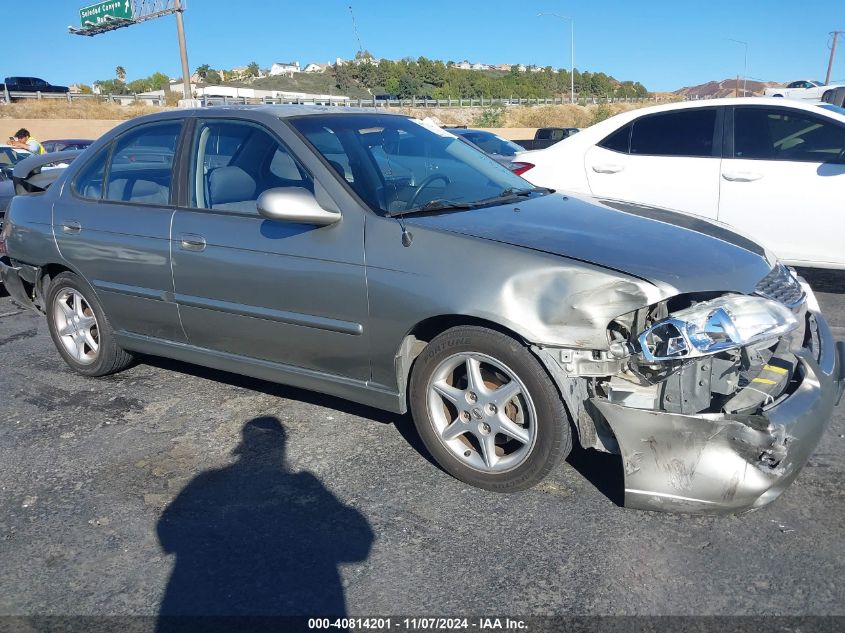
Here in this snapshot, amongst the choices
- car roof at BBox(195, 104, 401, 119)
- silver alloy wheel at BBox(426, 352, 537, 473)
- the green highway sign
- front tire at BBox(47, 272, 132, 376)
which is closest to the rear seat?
car roof at BBox(195, 104, 401, 119)

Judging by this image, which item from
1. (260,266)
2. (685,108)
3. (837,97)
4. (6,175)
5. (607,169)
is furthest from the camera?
(837,97)

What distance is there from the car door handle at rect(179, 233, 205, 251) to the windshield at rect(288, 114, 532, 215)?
78cm

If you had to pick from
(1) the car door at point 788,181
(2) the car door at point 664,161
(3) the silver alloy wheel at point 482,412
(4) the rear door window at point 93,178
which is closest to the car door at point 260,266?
(3) the silver alloy wheel at point 482,412

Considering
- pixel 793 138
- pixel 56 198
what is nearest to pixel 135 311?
pixel 56 198

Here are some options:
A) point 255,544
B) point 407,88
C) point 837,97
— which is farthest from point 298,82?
point 255,544

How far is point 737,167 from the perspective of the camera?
20.0 ft

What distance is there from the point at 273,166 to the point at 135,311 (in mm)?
1263

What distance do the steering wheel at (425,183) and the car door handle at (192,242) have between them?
116 centimetres

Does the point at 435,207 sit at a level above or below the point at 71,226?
above

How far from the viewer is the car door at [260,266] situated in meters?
3.46

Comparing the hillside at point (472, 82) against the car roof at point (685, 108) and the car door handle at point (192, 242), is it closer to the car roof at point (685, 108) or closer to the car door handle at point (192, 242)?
the car roof at point (685, 108)

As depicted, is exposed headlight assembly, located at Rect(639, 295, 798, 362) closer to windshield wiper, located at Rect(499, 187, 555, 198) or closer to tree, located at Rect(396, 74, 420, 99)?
windshield wiper, located at Rect(499, 187, 555, 198)

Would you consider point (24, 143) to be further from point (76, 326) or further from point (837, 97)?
point (837, 97)

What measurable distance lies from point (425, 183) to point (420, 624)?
2.20 m
